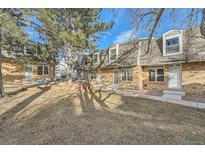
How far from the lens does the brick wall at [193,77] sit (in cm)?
819

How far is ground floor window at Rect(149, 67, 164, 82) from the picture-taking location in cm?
1036

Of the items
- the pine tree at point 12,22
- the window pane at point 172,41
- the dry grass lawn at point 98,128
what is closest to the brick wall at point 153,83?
the window pane at point 172,41

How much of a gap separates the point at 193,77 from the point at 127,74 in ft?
17.8

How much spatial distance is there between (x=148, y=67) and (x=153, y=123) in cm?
830

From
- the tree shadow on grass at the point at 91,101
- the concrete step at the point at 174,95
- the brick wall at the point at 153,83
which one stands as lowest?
the tree shadow on grass at the point at 91,101

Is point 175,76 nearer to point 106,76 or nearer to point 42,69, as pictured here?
point 106,76

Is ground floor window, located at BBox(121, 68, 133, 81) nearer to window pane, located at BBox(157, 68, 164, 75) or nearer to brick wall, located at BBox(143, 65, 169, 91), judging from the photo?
brick wall, located at BBox(143, 65, 169, 91)

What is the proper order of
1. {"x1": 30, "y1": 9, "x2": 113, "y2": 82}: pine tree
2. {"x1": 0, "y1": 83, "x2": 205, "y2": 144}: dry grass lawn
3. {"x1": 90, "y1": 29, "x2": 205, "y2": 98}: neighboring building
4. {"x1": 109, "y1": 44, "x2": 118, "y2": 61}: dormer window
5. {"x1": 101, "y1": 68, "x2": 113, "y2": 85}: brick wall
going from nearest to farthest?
{"x1": 0, "y1": 83, "x2": 205, "y2": 144}: dry grass lawn, {"x1": 30, "y1": 9, "x2": 113, "y2": 82}: pine tree, {"x1": 90, "y1": 29, "x2": 205, "y2": 98}: neighboring building, {"x1": 109, "y1": 44, "x2": 118, "y2": 61}: dormer window, {"x1": 101, "y1": 68, "x2": 113, "y2": 85}: brick wall

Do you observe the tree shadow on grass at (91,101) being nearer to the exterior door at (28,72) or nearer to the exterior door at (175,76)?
the exterior door at (175,76)

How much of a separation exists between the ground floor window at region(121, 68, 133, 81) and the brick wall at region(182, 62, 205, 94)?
4.33 m

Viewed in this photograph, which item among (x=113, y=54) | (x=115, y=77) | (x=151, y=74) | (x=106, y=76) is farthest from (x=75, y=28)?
(x=151, y=74)

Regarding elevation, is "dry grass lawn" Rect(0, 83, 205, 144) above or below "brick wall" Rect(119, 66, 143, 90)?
below

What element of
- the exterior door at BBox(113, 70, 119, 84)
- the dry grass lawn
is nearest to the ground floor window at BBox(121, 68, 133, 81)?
the exterior door at BBox(113, 70, 119, 84)
